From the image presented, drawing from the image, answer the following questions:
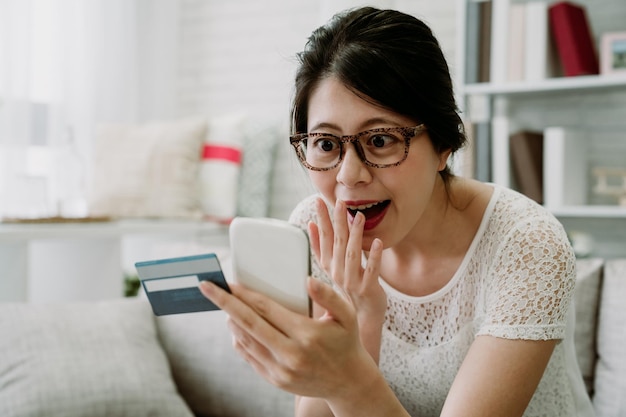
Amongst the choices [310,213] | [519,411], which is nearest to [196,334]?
[310,213]

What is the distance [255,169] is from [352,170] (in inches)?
84.7

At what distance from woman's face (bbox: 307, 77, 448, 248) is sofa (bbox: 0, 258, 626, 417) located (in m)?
0.73

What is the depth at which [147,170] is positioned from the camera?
3.00 m

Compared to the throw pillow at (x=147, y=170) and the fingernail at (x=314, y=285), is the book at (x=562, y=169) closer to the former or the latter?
the throw pillow at (x=147, y=170)

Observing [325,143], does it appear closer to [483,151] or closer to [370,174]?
[370,174]

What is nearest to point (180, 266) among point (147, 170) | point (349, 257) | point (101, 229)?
point (349, 257)

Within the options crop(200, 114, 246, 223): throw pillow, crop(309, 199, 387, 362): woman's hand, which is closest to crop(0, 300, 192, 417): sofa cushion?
crop(309, 199, 387, 362): woman's hand

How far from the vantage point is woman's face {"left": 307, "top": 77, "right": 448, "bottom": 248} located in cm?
108

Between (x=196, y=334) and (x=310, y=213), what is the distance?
2.12 ft

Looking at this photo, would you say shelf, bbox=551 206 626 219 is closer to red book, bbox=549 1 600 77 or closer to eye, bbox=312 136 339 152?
red book, bbox=549 1 600 77

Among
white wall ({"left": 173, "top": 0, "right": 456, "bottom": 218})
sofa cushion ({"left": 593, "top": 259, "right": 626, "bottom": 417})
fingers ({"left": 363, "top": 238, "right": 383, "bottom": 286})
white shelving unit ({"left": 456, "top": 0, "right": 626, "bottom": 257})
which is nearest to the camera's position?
fingers ({"left": 363, "top": 238, "right": 383, "bottom": 286})

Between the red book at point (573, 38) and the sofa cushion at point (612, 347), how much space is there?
1050mm

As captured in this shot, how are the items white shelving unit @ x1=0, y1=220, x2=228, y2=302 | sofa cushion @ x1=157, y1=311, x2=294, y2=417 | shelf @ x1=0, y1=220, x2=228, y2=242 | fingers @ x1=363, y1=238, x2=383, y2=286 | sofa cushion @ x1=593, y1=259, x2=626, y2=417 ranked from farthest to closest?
white shelving unit @ x1=0, y1=220, x2=228, y2=302 → shelf @ x1=0, y1=220, x2=228, y2=242 → sofa cushion @ x1=157, y1=311, x2=294, y2=417 → sofa cushion @ x1=593, y1=259, x2=626, y2=417 → fingers @ x1=363, y1=238, x2=383, y2=286

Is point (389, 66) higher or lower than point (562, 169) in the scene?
higher
